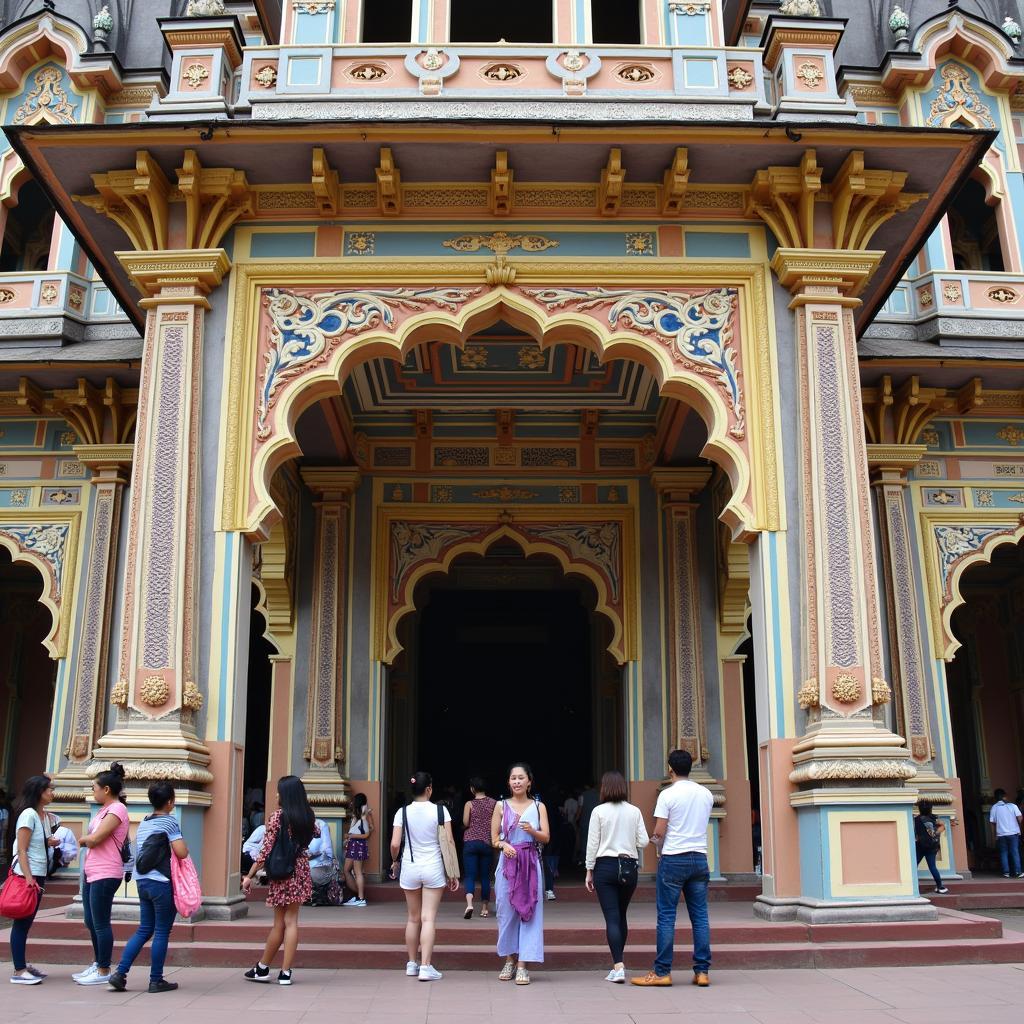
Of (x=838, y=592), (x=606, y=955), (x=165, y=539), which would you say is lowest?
(x=606, y=955)

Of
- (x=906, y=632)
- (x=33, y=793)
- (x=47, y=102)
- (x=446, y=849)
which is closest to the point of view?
(x=33, y=793)

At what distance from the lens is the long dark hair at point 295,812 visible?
22.9 feet

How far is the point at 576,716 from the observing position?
21938mm

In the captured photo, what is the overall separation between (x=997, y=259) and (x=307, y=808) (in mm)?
12536

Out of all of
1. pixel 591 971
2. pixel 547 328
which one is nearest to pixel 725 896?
pixel 591 971

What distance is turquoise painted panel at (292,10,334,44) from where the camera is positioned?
10.6 metres

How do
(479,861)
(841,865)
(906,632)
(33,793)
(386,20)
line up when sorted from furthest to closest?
(906,632)
(386,20)
(479,861)
(841,865)
(33,793)

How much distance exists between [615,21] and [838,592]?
26.5 ft

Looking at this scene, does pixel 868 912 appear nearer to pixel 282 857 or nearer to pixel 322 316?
pixel 282 857

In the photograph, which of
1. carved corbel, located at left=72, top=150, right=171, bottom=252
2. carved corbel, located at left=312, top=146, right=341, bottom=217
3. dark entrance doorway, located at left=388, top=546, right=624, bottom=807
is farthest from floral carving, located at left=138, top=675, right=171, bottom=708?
dark entrance doorway, located at left=388, top=546, right=624, bottom=807

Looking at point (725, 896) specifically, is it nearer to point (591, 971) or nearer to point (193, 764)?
point (591, 971)

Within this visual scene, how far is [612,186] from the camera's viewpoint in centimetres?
972

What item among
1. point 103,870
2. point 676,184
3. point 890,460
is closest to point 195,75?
point 676,184

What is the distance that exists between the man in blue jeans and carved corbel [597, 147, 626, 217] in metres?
5.06
